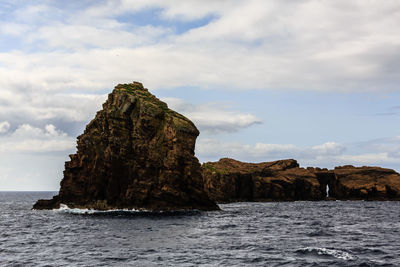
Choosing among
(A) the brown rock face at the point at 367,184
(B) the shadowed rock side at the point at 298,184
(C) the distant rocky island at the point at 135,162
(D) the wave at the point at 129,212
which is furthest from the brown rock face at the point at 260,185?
(D) the wave at the point at 129,212

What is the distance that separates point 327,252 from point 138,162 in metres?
56.3

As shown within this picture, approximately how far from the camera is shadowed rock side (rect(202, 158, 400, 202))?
6088 inches

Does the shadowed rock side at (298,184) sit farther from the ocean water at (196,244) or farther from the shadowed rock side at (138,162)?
the ocean water at (196,244)

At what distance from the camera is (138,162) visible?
90062 millimetres

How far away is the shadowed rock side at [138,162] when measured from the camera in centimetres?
8812

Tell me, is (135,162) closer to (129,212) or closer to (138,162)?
(138,162)

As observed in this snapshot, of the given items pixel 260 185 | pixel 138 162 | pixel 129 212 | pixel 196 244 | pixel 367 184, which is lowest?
pixel 196 244

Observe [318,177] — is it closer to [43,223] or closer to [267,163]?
[267,163]

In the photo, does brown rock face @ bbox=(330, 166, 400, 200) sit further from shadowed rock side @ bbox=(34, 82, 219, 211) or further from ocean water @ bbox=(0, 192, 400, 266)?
ocean water @ bbox=(0, 192, 400, 266)

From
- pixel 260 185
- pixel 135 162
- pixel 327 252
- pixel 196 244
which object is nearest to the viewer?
pixel 327 252

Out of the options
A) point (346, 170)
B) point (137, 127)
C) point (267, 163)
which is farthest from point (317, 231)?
point (267, 163)

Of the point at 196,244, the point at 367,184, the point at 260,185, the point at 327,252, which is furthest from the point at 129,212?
the point at 367,184

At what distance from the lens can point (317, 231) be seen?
56500mm

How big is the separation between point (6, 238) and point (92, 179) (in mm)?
40316
